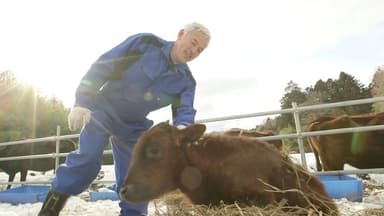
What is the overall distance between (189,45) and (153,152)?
96 centimetres

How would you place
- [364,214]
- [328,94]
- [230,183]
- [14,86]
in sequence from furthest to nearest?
[328,94]
[14,86]
[230,183]
[364,214]

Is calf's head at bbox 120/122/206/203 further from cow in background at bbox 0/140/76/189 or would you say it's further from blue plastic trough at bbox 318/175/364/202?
cow in background at bbox 0/140/76/189

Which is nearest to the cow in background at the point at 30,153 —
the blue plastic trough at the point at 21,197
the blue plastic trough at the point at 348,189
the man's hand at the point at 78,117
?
the blue plastic trough at the point at 21,197

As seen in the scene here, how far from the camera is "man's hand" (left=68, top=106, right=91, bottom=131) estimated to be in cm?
278

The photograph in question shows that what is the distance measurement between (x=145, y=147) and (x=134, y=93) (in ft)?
2.19

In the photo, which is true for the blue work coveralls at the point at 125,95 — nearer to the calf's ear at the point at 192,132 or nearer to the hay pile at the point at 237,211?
the calf's ear at the point at 192,132

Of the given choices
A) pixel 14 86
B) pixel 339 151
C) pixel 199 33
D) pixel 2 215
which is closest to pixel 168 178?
pixel 199 33

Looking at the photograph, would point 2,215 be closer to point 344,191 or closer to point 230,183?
point 230,183

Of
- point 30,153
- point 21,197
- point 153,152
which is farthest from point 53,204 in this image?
point 30,153

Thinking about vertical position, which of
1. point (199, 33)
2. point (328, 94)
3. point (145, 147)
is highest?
point (328, 94)

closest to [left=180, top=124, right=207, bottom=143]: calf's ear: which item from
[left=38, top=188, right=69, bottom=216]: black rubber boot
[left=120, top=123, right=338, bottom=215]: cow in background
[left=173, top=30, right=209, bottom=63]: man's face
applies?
[left=120, top=123, right=338, bottom=215]: cow in background

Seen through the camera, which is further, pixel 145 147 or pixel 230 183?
pixel 145 147

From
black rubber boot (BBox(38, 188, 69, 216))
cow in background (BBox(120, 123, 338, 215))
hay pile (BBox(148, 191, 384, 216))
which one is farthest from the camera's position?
black rubber boot (BBox(38, 188, 69, 216))

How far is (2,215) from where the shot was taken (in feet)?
16.2
